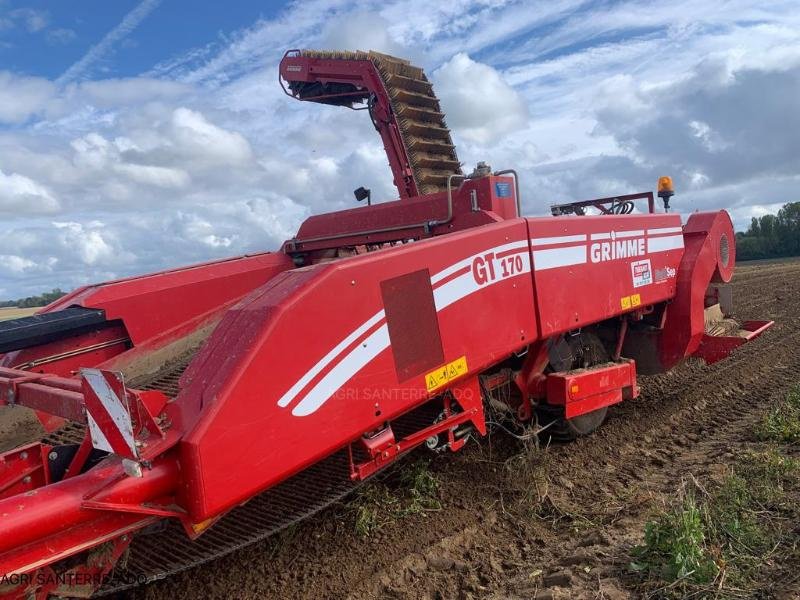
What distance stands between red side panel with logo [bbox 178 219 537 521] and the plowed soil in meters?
0.82

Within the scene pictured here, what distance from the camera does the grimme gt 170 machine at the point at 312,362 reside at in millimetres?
2053

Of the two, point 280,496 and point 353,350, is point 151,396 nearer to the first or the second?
point 353,350

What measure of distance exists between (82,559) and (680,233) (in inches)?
178

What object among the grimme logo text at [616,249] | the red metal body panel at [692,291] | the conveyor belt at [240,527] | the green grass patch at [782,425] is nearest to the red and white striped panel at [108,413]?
the conveyor belt at [240,527]

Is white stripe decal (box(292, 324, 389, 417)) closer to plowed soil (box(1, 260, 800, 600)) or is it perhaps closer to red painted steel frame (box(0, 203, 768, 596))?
red painted steel frame (box(0, 203, 768, 596))

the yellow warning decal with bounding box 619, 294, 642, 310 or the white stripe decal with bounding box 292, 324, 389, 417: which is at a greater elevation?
the white stripe decal with bounding box 292, 324, 389, 417

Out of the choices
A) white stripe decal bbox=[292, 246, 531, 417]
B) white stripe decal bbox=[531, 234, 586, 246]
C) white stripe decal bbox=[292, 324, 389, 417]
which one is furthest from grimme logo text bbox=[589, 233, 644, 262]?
white stripe decal bbox=[292, 324, 389, 417]

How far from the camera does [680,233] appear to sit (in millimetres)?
4934

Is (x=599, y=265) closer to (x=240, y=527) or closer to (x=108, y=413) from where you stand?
(x=240, y=527)

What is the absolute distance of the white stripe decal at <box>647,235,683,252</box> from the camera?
4504mm

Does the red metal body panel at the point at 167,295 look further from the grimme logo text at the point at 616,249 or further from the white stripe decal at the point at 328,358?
the grimme logo text at the point at 616,249

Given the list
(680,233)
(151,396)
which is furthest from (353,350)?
(680,233)

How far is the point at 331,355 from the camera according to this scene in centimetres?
238

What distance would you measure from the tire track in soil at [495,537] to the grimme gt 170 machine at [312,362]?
0.27m
